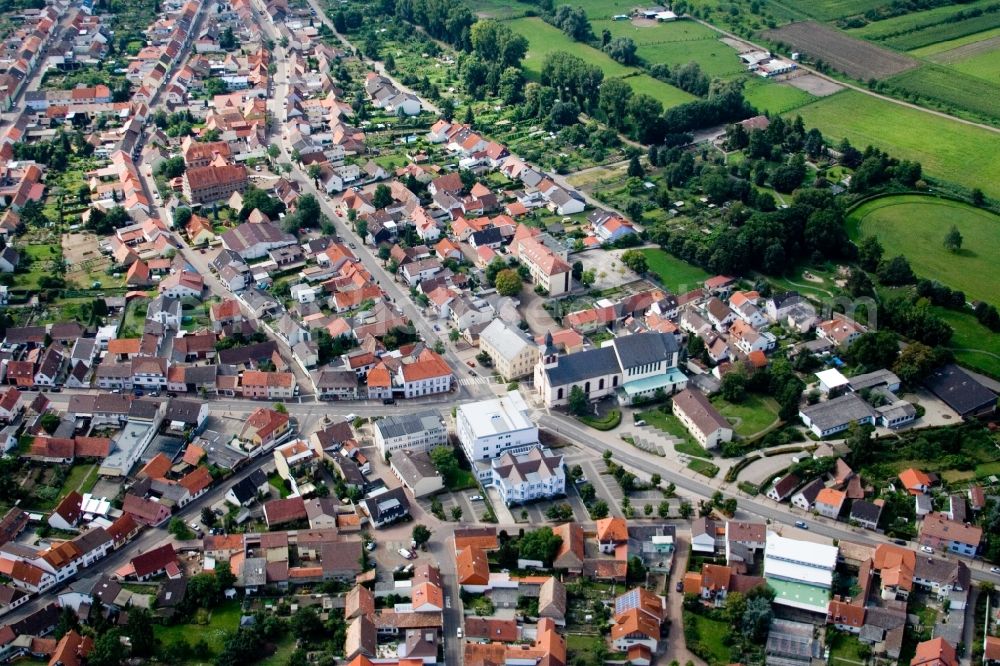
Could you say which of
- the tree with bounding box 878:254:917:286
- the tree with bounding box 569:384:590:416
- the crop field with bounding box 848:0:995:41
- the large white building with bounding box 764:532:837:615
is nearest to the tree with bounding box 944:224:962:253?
the tree with bounding box 878:254:917:286

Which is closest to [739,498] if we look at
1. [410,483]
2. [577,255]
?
[410,483]

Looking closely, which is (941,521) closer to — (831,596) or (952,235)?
(831,596)

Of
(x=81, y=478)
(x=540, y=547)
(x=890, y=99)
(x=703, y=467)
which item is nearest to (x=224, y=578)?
(x=81, y=478)

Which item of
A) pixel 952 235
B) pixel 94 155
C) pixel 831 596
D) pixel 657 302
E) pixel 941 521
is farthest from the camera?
pixel 94 155

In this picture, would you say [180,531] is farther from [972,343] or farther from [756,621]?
[972,343]

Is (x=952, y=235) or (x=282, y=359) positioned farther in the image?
(x=952, y=235)

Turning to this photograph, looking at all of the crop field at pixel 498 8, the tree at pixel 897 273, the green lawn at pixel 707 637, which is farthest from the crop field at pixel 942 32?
the green lawn at pixel 707 637
